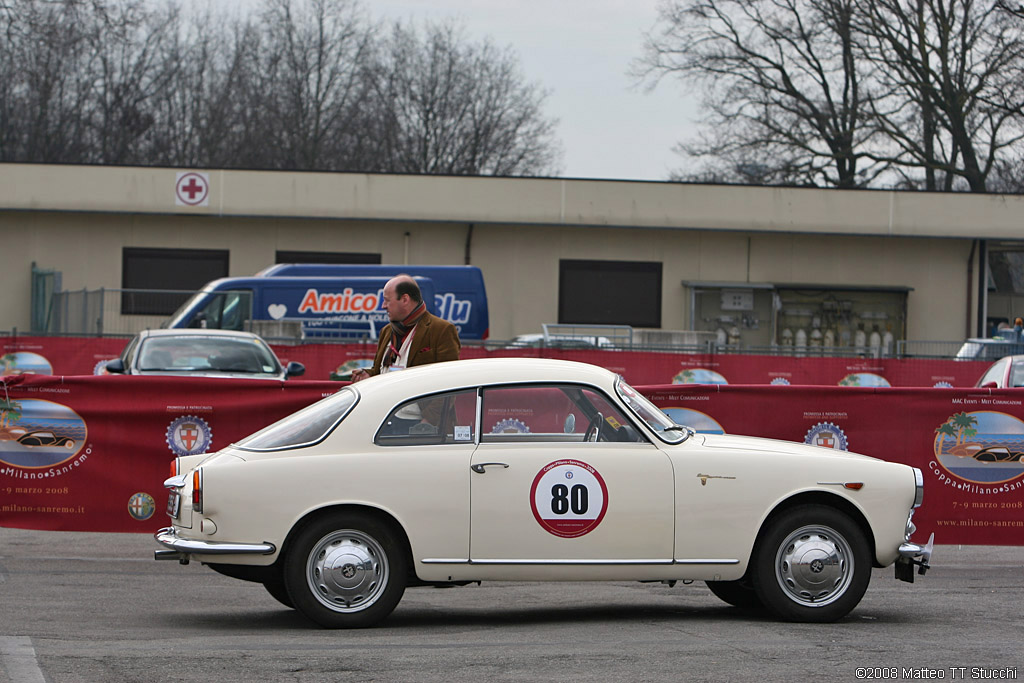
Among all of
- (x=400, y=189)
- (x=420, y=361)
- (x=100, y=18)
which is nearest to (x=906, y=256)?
(x=400, y=189)

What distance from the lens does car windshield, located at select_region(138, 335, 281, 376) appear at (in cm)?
1496

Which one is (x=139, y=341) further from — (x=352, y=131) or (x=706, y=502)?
(x=352, y=131)

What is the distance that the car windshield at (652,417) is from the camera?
744 cm

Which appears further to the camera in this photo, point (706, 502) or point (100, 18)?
point (100, 18)

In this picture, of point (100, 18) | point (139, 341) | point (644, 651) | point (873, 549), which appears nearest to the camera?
point (644, 651)

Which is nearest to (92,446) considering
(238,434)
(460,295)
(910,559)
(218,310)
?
(238,434)

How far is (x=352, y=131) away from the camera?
61156 mm

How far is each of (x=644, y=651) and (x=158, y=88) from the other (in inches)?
2298

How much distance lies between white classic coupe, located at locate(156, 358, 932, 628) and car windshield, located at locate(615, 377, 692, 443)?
1 centimetres

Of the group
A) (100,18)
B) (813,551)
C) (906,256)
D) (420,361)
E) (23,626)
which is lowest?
(23,626)

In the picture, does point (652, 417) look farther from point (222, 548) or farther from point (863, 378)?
point (863, 378)

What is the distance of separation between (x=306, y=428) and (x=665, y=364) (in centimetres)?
1283

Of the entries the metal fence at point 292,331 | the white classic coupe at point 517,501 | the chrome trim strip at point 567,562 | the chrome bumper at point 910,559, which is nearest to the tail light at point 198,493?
the white classic coupe at point 517,501

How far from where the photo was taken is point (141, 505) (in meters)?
10.2
